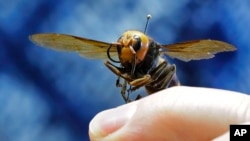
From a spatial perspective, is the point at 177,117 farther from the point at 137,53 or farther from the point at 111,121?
the point at 137,53

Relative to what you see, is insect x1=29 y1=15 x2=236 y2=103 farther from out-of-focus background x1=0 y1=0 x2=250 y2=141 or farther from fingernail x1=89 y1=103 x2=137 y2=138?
out-of-focus background x1=0 y1=0 x2=250 y2=141

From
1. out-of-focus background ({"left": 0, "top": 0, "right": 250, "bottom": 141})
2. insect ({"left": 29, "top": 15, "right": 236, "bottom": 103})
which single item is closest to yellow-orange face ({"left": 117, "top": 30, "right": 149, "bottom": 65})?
insect ({"left": 29, "top": 15, "right": 236, "bottom": 103})

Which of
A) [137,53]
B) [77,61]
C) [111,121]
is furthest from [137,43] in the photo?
[77,61]

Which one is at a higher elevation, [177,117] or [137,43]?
[137,43]

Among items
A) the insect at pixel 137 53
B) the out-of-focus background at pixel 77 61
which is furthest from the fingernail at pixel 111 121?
the out-of-focus background at pixel 77 61

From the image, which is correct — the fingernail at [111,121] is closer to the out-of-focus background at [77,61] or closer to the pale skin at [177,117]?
the pale skin at [177,117]

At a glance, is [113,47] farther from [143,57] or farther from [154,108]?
[154,108]

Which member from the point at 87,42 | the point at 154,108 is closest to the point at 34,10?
the point at 87,42
